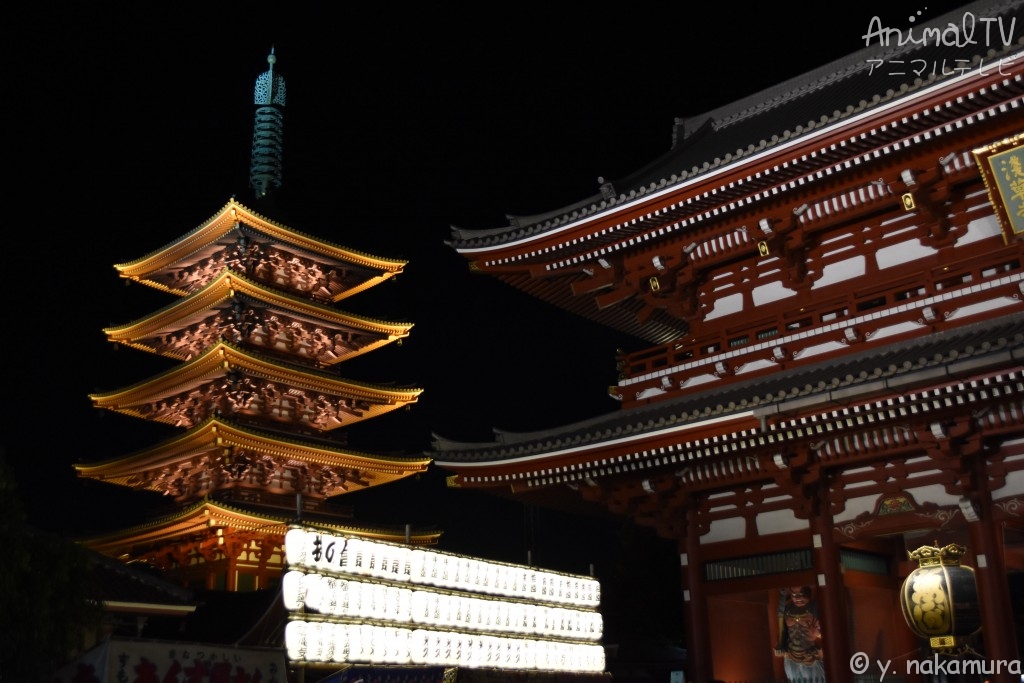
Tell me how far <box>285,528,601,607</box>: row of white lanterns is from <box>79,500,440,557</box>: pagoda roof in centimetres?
1219

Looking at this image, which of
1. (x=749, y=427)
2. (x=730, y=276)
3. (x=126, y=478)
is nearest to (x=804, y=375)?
(x=749, y=427)

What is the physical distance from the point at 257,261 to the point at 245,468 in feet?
24.9

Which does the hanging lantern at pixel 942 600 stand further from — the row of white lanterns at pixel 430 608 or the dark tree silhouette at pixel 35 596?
the dark tree silhouette at pixel 35 596

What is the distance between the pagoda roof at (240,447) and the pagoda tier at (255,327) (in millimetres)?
3886

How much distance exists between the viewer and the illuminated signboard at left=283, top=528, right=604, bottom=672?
45.1ft

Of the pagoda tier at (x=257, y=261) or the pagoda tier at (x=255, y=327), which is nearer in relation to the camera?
the pagoda tier at (x=255, y=327)

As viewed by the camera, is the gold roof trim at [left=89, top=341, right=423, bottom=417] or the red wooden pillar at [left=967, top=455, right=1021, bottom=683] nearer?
the red wooden pillar at [left=967, top=455, right=1021, bottom=683]

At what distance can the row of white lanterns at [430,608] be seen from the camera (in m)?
13.7

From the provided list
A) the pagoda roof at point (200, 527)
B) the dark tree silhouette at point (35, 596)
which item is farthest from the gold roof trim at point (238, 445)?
the dark tree silhouette at point (35, 596)

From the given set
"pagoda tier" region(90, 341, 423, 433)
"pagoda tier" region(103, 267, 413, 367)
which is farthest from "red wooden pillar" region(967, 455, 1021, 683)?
"pagoda tier" region(103, 267, 413, 367)

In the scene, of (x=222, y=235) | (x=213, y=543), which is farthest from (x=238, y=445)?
(x=222, y=235)

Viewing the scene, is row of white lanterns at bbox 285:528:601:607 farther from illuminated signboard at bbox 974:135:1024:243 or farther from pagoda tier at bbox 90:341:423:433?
pagoda tier at bbox 90:341:423:433

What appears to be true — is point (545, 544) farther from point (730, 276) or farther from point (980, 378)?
point (980, 378)

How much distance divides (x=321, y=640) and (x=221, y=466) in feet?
69.4
